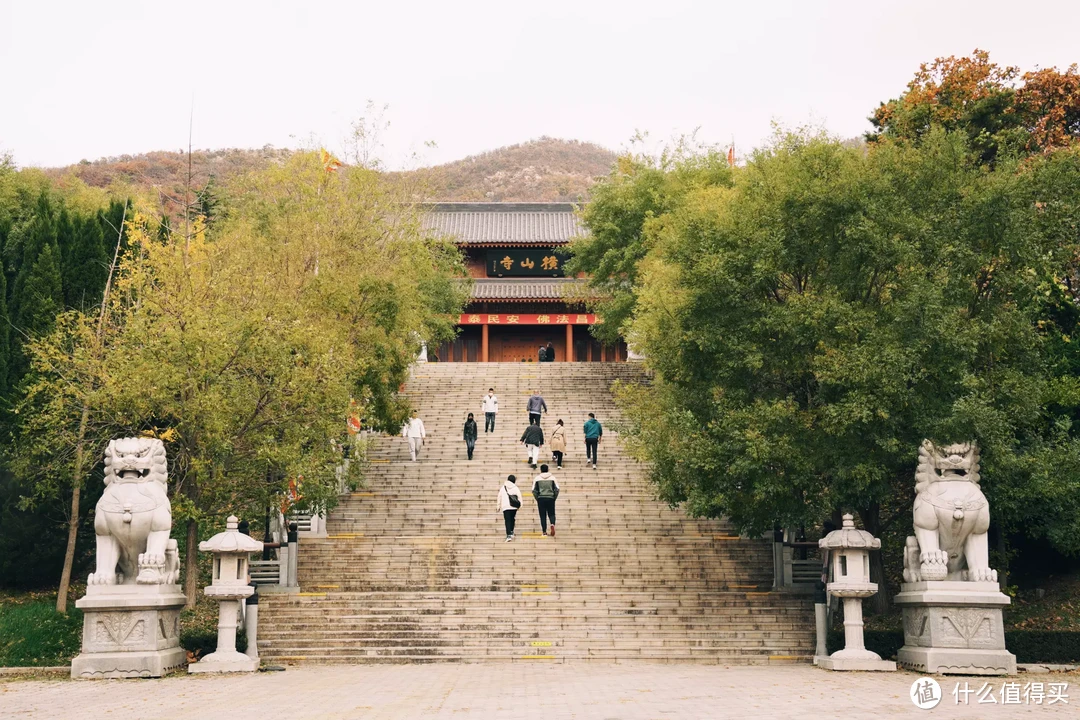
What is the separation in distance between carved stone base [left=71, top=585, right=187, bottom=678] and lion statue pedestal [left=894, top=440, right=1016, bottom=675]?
8941mm

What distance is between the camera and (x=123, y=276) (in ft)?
61.7

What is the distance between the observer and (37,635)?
627 inches

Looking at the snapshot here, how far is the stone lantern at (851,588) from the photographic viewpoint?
13078 millimetres

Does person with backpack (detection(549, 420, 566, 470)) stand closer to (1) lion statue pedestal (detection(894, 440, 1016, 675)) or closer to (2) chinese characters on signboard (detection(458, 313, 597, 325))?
(1) lion statue pedestal (detection(894, 440, 1016, 675))

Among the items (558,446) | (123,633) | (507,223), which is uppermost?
(507,223)

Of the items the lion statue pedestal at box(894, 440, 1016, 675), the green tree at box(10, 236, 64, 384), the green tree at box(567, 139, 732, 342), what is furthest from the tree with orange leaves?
the green tree at box(10, 236, 64, 384)

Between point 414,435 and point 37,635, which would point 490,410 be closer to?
point 414,435

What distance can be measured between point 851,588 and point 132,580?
8741 millimetres

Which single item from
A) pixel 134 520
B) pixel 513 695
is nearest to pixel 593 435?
pixel 134 520

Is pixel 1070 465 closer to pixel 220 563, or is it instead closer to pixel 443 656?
pixel 443 656

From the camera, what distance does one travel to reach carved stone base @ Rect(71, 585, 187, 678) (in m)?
12.6

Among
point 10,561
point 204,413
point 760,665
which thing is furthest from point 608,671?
point 10,561

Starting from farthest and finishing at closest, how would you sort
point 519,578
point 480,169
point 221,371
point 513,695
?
point 480,169 < point 519,578 < point 221,371 < point 513,695

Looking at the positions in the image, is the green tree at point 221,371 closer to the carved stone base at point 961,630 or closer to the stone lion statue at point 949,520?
the stone lion statue at point 949,520
